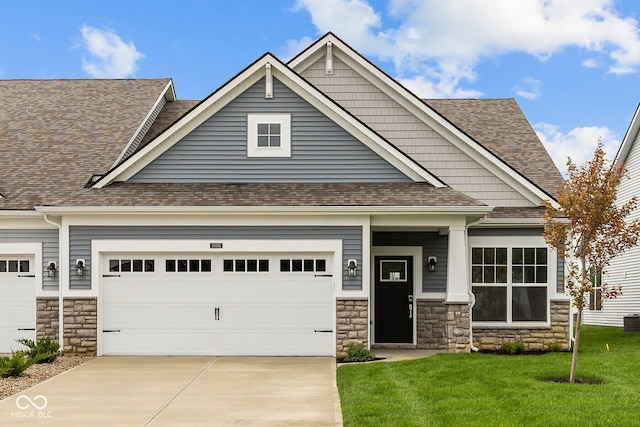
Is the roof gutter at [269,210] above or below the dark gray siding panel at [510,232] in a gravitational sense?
above

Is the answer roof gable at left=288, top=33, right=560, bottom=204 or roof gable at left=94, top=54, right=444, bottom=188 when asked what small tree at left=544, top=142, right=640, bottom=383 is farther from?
roof gable at left=288, top=33, right=560, bottom=204

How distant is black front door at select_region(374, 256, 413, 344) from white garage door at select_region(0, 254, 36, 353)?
759 cm

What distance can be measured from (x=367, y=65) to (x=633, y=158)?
12.0 metres

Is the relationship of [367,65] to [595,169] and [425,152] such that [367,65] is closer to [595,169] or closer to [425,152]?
[425,152]

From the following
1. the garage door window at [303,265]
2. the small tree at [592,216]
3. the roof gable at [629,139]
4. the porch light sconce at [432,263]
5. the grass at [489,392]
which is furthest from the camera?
the roof gable at [629,139]

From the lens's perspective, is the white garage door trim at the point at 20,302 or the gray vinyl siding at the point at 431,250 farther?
the gray vinyl siding at the point at 431,250

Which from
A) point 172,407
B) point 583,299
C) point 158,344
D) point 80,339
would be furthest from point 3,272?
point 583,299

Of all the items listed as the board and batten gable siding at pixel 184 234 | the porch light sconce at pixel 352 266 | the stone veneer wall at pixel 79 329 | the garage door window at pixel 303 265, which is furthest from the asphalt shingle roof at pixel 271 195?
the stone veneer wall at pixel 79 329

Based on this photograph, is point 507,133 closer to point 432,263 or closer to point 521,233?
point 521,233

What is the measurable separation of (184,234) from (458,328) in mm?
5889

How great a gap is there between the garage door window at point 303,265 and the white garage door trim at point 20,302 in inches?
208

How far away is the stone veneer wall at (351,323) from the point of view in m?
15.8

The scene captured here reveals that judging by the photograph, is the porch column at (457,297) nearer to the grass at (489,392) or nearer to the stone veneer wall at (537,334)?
the grass at (489,392)

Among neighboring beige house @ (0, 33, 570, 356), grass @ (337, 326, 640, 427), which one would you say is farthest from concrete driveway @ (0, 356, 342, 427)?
neighboring beige house @ (0, 33, 570, 356)
